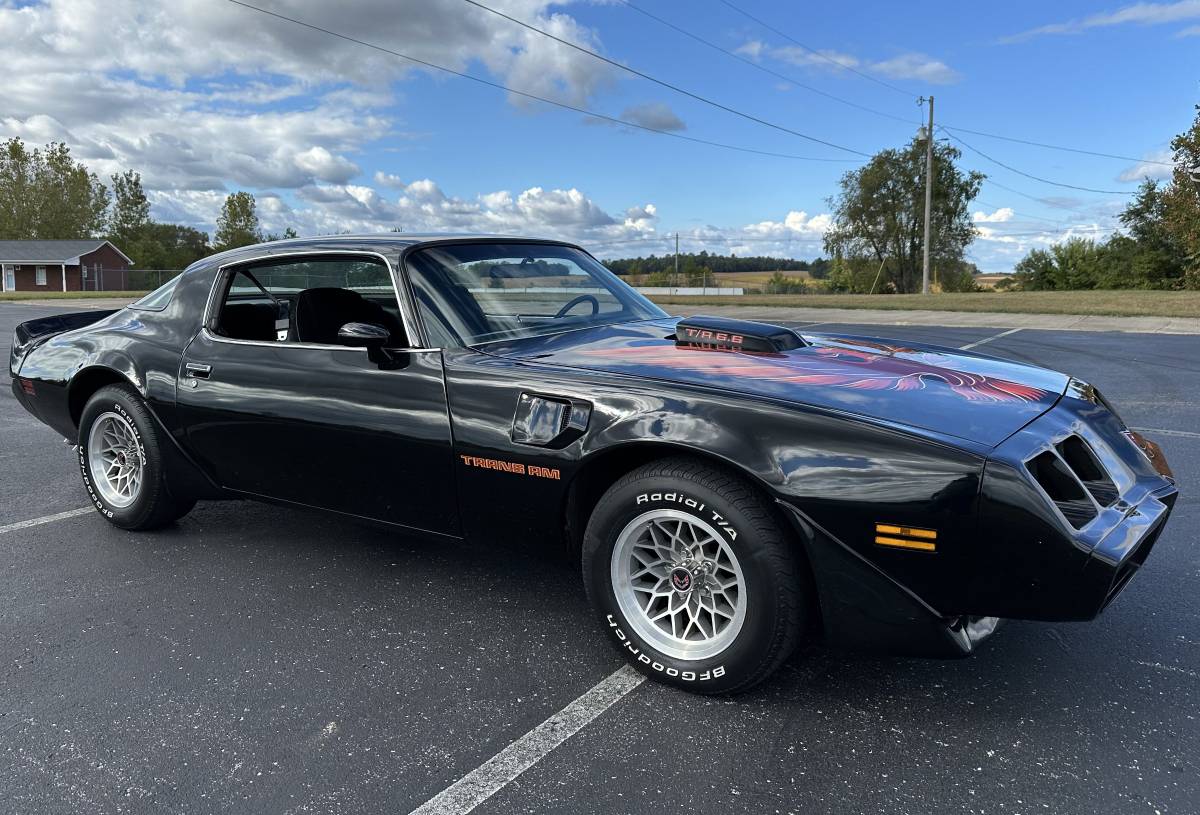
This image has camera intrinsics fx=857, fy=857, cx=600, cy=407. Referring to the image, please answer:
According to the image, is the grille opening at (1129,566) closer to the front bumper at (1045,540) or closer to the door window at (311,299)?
the front bumper at (1045,540)

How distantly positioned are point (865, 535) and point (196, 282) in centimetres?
331

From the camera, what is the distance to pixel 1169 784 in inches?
85.0

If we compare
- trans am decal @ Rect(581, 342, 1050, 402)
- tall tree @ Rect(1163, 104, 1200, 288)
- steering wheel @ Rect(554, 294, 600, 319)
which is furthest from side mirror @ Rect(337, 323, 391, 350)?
tall tree @ Rect(1163, 104, 1200, 288)

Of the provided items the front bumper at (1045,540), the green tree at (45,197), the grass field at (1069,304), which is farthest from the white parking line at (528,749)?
Answer: the green tree at (45,197)

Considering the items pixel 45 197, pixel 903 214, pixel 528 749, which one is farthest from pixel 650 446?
pixel 45 197

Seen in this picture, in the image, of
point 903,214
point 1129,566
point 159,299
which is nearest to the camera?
point 1129,566

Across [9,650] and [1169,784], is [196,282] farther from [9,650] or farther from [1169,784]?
[1169,784]

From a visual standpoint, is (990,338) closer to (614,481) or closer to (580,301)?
(580,301)

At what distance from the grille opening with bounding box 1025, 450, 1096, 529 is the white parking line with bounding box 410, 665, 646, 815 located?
134 centimetres

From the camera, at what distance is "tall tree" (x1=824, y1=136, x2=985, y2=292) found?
5769 cm

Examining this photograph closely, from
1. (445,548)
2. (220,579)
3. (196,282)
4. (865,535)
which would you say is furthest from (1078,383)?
(196,282)

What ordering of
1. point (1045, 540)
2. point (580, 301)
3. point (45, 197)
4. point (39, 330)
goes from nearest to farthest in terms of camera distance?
point (1045, 540), point (580, 301), point (39, 330), point (45, 197)

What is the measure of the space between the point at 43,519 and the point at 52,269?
71255 mm

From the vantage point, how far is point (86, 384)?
14.4 feet
